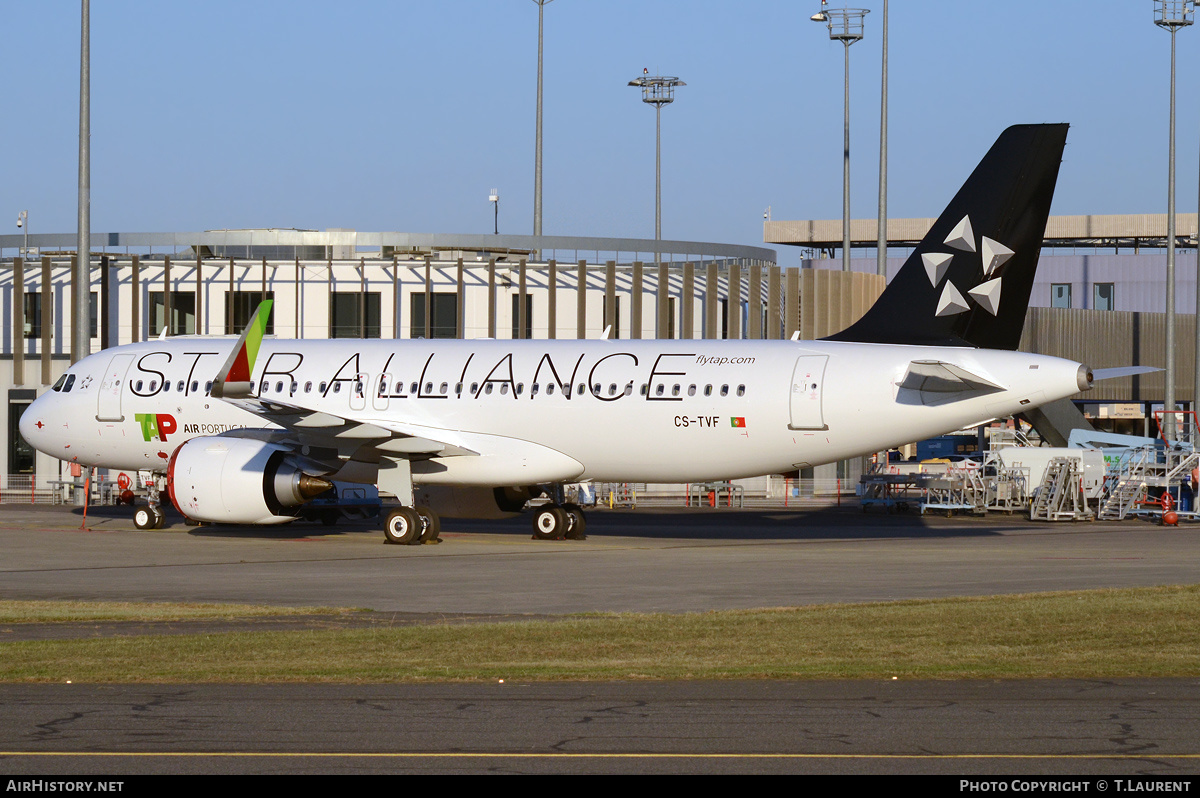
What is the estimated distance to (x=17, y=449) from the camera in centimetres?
4753

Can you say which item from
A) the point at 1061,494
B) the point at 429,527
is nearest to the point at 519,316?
the point at 1061,494

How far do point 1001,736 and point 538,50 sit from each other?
4753cm

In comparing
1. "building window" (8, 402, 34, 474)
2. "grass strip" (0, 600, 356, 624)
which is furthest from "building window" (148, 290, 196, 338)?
"grass strip" (0, 600, 356, 624)

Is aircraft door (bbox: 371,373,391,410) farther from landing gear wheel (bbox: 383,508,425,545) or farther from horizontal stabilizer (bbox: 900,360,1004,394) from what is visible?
horizontal stabilizer (bbox: 900,360,1004,394)

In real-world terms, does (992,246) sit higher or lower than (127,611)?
higher

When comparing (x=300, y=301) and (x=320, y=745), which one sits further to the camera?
(x=300, y=301)

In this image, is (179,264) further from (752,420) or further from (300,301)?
(752,420)

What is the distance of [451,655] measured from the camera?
45.2ft

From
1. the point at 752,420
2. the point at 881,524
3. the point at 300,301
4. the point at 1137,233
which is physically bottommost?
the point at 881,524

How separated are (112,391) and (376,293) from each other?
16.1m

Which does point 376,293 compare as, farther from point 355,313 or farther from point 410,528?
point 410,528

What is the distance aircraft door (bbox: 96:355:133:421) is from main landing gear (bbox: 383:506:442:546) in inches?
Answer: 293

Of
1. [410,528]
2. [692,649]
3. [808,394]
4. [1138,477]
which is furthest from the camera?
[1138,477]
